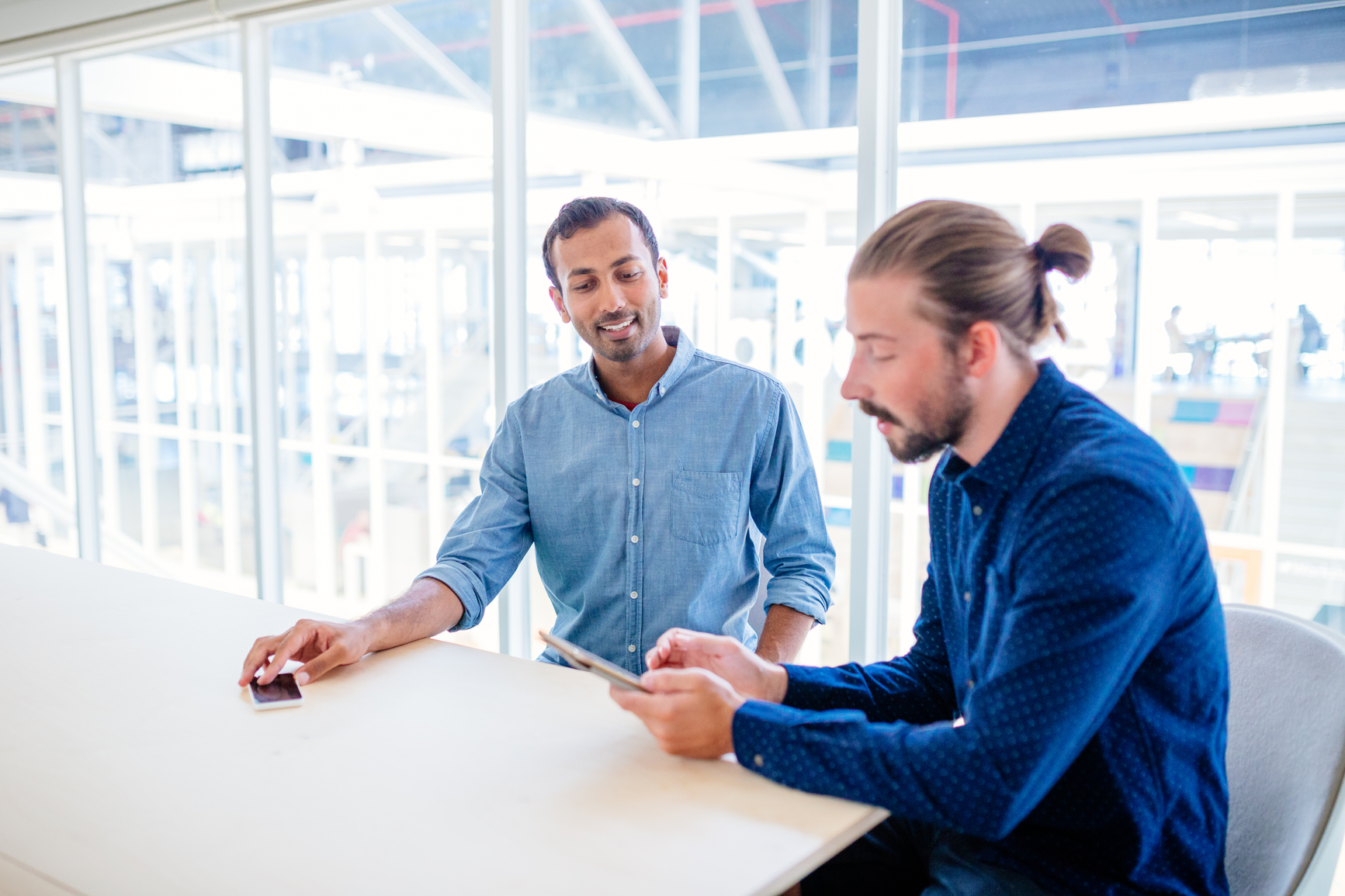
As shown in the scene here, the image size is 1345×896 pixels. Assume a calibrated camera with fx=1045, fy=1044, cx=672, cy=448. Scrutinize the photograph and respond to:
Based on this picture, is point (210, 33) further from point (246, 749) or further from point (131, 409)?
point (246, 749)

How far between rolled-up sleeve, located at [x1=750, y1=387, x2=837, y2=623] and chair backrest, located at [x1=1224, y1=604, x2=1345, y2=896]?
2.37ft

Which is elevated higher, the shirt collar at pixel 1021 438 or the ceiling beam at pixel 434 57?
the ceiling beam at pixel 434 57

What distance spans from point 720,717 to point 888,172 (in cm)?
164

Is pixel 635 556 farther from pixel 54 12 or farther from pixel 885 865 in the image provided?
pixel 54 12

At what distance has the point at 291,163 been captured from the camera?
4137mm

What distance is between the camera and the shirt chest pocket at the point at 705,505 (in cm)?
200

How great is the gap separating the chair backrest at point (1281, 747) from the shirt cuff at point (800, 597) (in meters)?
0.70

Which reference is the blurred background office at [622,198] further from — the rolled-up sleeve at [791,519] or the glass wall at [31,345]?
the rolled-up sleeve at [791,519]

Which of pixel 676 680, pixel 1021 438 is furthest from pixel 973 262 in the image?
pixel 676 680

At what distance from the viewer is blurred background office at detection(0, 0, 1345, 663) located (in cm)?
213

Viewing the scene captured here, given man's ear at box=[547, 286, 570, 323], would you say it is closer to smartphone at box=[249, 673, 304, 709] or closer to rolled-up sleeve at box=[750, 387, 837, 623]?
rolled-up sleeve at box=[750, 387, 837, 623]

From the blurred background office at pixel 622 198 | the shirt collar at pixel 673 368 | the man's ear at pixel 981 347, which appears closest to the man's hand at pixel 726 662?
the man's ear at pixel 981 347

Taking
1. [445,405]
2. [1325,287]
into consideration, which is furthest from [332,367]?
[1325,287]

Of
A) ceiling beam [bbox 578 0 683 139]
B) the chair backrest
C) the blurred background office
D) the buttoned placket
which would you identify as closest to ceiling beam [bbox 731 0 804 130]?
the blurred background office
